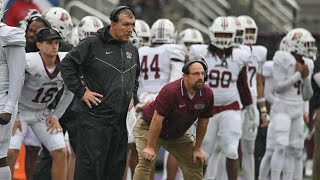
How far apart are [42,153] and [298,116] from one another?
357 cm

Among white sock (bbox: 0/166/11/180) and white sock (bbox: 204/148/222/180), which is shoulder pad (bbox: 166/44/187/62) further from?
white sock (bbox: 0/166/11/180)

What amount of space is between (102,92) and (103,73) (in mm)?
167

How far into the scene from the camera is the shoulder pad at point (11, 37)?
923 cm

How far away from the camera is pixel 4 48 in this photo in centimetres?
928

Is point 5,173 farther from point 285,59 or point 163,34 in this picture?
point 285,59

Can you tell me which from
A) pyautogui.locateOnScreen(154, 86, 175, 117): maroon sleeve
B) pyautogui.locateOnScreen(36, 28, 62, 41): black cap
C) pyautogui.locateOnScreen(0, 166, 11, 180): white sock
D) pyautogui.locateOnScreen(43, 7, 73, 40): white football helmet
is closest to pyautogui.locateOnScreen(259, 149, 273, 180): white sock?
pyautogui.locateOnScreen(43, 7, 73, 40): white football helmet

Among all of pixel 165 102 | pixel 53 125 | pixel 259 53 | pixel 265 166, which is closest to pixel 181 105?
pixel 165 102

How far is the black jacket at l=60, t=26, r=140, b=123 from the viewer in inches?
384

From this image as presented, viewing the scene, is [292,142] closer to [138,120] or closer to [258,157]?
[258,157]

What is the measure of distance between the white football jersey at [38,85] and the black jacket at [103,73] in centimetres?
92

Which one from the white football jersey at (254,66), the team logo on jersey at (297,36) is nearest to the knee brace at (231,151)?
the white football jersey at (254,66)

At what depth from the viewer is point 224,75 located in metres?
12.7

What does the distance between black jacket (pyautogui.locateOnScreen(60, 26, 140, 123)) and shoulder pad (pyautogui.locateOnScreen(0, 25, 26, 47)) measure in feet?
2.21

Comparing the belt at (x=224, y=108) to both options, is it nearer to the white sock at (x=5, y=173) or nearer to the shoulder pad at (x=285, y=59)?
the shoulder pad at (x=285, y=59)
